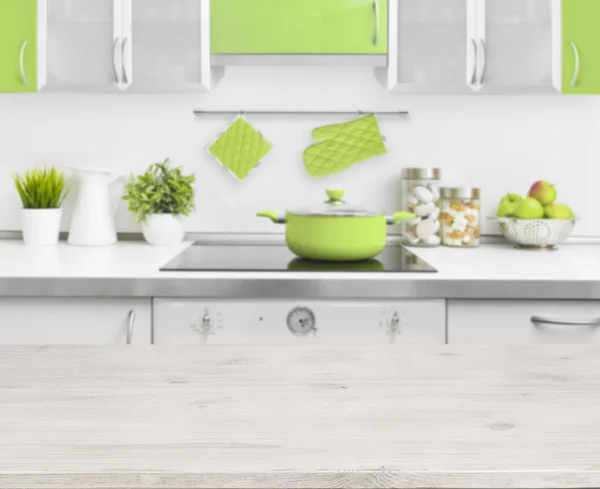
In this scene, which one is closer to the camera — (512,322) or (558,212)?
(512,322)

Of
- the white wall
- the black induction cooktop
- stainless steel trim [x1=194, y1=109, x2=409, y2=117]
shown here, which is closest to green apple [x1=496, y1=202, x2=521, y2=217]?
the white wall

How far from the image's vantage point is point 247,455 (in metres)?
0.58

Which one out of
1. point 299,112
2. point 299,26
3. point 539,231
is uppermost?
point 299,26

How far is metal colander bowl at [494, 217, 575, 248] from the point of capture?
2578mm

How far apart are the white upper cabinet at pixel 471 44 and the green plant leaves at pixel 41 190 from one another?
4.03ft

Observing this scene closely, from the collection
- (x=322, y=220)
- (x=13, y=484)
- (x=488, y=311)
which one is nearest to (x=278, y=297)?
(x=322, y=220)

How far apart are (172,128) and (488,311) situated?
56.0 inches

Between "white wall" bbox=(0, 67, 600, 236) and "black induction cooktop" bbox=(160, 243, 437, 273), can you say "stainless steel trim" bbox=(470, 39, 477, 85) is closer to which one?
"white wall" bbox=(0, 67, 600, 236)

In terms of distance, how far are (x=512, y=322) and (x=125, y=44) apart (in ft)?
4.92

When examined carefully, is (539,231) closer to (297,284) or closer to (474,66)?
(474,66)

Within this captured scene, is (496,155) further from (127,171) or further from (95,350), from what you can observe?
(95,350)

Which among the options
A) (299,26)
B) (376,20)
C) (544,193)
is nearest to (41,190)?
(299,26)

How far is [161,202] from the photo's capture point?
2.59 m

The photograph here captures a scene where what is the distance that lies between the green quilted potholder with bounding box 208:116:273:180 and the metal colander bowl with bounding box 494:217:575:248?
94 centimetres
